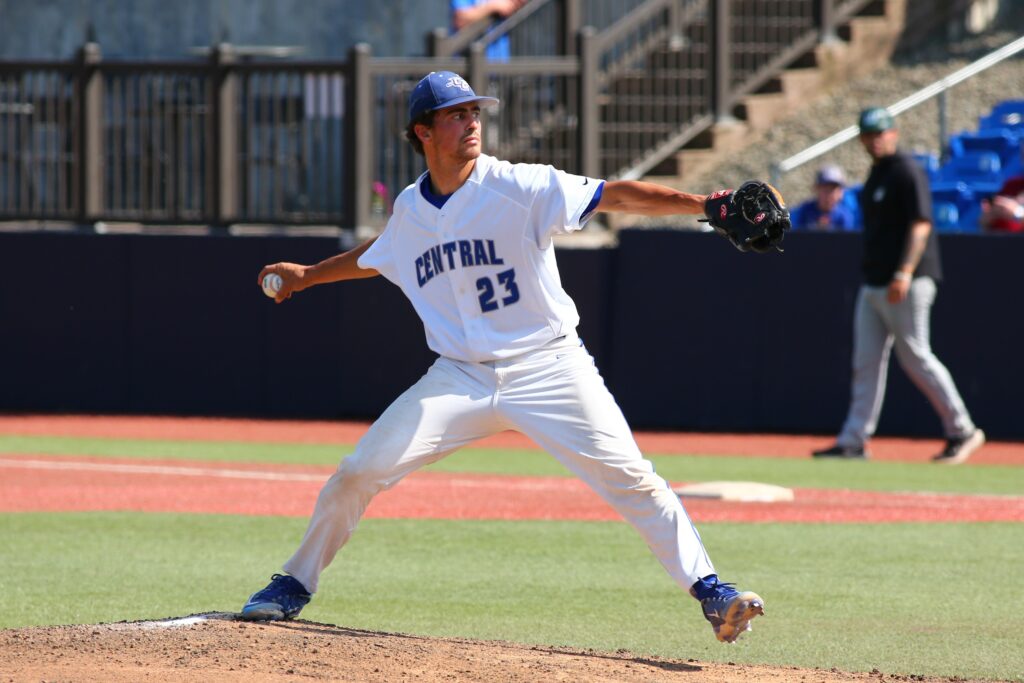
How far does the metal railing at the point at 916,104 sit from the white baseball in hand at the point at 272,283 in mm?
11232

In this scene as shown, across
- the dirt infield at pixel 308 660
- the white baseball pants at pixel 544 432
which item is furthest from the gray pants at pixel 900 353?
the dirt infield at pixel 308 660

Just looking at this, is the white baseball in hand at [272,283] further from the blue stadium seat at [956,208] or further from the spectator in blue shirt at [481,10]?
the spectator in blue shirt at [481,10]

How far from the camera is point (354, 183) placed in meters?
16.1

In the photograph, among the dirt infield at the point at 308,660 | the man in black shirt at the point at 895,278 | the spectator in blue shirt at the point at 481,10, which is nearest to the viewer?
the dirt infield at the point at 308,660

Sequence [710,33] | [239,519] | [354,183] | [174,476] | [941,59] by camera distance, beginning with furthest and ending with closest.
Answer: [941,59] < [710,33] < [354,183] < [174,476] < [239,519]

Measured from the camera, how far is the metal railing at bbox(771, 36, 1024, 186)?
17219 millimetres

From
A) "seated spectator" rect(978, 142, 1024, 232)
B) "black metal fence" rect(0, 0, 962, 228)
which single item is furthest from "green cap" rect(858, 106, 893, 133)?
"black metal fence" rect(0, 0, 962, 228)

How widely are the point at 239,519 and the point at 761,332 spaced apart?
6627 millimetres

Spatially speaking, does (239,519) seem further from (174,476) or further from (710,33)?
(710,33)

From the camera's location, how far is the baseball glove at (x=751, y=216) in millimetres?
5539

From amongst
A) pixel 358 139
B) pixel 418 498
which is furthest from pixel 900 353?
pixel 358 139

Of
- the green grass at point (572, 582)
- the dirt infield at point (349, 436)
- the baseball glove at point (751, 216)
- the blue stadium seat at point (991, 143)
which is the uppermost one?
the blue stadium seat at point (991, 143)

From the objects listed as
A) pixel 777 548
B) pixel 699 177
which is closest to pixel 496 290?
pixel 777 548

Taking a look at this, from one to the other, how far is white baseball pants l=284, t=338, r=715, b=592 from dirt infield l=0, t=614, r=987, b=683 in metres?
0.46
